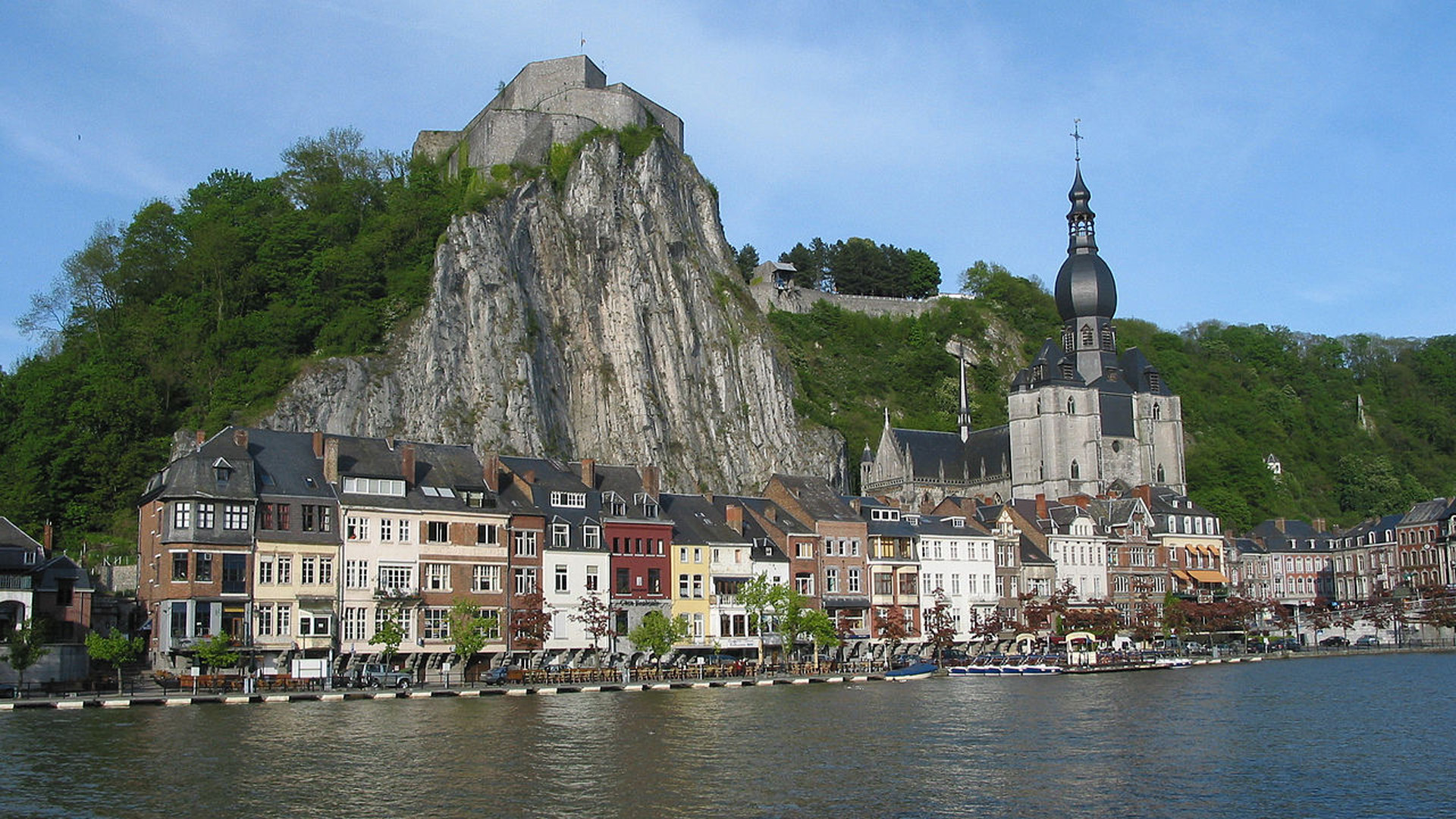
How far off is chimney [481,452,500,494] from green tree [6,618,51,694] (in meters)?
19.2

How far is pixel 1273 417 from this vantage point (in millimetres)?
152500

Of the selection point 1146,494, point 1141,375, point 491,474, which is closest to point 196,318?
point 491,474

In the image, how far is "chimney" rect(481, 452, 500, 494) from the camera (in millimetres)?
67062

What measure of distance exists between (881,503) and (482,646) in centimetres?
3350

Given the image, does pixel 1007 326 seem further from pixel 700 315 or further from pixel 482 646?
pixel 482 646

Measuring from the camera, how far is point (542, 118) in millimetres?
109875

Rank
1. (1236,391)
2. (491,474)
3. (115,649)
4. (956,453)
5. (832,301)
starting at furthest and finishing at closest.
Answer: (1236,391)
(832,301)
(956,453)
(491,474)
(115,649)

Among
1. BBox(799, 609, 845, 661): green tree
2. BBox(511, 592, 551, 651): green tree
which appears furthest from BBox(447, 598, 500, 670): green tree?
BBox(799, 609, 845, 661): green tree

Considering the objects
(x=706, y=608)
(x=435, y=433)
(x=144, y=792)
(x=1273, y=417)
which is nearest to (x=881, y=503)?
(x=706, y=608)

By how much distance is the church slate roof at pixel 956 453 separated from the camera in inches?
4988

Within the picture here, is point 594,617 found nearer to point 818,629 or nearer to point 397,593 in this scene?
point 397,593

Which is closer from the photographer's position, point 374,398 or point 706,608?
point 706,608

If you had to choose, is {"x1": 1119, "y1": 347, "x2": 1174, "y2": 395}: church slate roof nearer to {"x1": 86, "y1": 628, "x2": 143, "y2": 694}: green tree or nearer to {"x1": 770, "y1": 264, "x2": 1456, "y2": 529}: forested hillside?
{"x1": 770, "y1": 264, "x2": 1456, "y2": 529}: forested hillside

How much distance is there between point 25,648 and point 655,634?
82.3 ft
